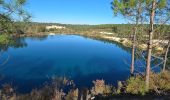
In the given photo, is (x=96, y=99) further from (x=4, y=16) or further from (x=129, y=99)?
(x=4, y=16)

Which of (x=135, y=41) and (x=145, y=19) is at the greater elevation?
(x=145, y=19)

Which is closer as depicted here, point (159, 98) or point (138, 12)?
point (159, 98)

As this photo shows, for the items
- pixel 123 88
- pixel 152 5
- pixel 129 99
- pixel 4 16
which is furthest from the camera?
pixel 123 88

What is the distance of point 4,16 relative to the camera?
41.1 ft

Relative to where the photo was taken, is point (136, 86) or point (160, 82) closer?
point (136, 86)

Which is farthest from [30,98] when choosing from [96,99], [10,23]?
[96,99]

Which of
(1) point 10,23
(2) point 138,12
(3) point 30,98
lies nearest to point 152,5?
(2) point 138,12

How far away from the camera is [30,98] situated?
16750 mm

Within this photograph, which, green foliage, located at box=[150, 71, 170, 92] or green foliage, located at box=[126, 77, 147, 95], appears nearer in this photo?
green foliage, located at box=[126, 77, 147, 95]

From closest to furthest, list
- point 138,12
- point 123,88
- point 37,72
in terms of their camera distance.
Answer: point 138,12 < point 123,88 < point 37,72

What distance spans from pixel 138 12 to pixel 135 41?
522cm

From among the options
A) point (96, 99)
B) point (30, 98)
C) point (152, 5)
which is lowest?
point (30, 98)

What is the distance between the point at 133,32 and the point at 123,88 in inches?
235

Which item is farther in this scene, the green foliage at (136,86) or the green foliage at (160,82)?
the green foliage at (160,82)
